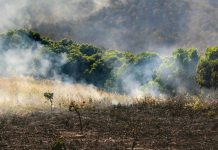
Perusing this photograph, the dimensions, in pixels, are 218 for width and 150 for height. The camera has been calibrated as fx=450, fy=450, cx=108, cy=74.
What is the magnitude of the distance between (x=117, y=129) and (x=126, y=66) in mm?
15142

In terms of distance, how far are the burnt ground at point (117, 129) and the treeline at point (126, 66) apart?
18.5ft

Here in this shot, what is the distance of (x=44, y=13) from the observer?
3706 inches

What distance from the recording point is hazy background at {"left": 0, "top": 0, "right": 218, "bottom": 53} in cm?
8162

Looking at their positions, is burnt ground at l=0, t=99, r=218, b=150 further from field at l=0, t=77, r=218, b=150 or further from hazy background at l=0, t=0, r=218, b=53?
hazy background at l=0, t=0, r=218, b=53

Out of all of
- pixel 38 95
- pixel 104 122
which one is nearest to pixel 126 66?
pixel 38 95

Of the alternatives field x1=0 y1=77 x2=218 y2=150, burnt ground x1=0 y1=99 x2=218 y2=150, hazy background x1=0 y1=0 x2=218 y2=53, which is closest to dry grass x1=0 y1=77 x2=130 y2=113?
field x1=0 y1=77 x2=218 y2=150

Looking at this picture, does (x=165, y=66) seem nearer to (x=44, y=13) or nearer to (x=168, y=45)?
(x=168, y=45)

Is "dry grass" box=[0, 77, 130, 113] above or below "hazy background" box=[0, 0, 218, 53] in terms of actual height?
below

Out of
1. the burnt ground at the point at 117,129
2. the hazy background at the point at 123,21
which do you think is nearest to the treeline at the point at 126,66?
the burnt ground at the point at 117,129

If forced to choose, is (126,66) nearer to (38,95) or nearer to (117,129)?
(38,95)

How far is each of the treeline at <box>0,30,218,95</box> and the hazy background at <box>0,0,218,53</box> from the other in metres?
38.4

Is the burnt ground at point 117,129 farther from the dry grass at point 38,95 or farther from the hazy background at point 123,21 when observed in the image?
the hazy background at point 123,21

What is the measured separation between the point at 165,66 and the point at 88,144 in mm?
15984

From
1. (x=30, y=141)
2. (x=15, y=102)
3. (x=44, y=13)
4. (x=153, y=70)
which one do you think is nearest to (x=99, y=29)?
(x=44, y=13)
